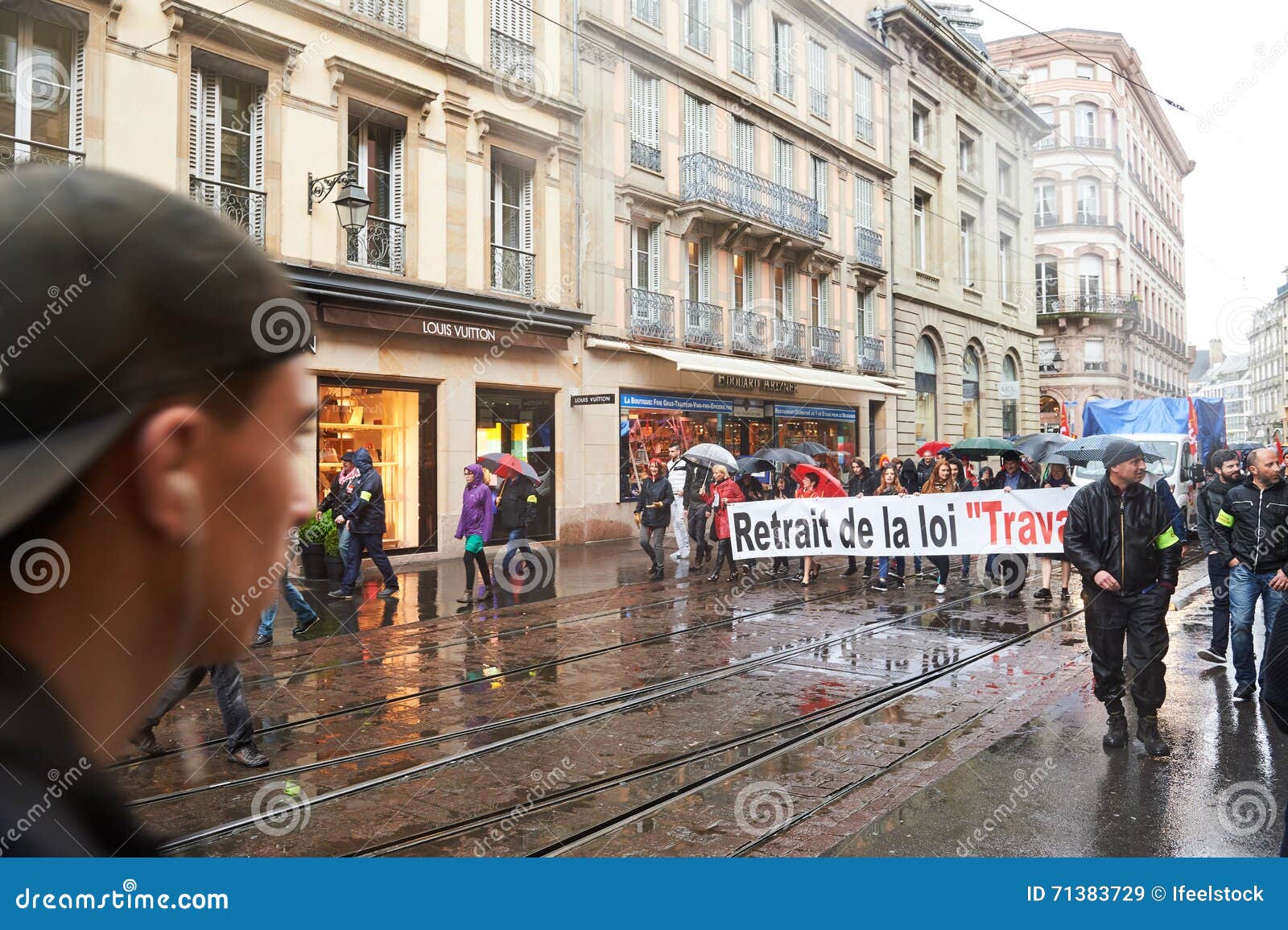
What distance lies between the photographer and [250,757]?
5.46 meters

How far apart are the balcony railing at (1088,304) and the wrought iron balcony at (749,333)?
27.8 metres

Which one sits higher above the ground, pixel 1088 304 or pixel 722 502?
pixel 1088 304

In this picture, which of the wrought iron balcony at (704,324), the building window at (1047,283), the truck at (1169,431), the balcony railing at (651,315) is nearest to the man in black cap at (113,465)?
the truck at (1169,431)

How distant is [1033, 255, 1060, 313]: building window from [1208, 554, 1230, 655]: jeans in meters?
42.2

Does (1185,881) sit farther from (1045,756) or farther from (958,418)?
(958,418)

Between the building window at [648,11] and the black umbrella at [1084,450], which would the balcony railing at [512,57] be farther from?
the black umbrella at [1084,450]

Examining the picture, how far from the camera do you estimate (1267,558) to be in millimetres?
7379

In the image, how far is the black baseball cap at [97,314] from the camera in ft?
2.18

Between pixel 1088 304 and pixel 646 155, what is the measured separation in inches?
1317

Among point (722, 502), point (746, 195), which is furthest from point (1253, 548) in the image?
point (746, 195)

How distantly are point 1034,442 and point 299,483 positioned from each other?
20154mm

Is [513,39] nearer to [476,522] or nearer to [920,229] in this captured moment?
[476,522]

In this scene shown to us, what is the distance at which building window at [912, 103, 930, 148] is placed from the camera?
107 ft

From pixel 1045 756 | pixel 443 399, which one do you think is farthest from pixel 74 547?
pixel 443 399
